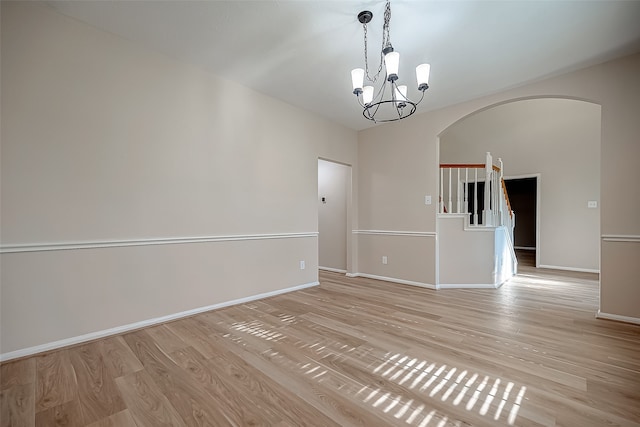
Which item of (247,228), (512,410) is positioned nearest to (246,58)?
(247,228)

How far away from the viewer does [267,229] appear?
362cm

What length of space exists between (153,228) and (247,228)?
40.6 inches

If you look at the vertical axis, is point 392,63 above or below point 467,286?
above

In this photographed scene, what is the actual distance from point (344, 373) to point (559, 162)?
6.29 m

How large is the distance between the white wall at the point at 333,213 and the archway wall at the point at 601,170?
39 cm

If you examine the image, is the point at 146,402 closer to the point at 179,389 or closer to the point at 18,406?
the point at 179,389

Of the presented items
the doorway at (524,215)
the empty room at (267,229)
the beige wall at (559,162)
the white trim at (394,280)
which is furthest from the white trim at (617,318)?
the doorway at (524,215)

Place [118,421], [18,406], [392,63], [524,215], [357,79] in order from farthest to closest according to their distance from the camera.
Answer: [524,215], [357,79], [392,63], [18,406], [118,421]

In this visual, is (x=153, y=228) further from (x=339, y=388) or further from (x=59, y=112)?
(x=339, y=388)

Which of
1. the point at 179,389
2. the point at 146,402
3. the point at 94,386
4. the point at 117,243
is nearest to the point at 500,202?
the point at 179,389

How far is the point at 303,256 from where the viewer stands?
4090mm

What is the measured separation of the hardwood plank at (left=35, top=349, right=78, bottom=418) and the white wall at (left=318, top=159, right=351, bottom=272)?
387 cm

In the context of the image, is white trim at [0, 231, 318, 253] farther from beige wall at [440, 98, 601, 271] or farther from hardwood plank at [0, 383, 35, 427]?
beige wall at [440, 98, 601, 271]

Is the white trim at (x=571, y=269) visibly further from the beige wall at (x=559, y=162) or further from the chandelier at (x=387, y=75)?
the chandelier at (x=387, y=75)
